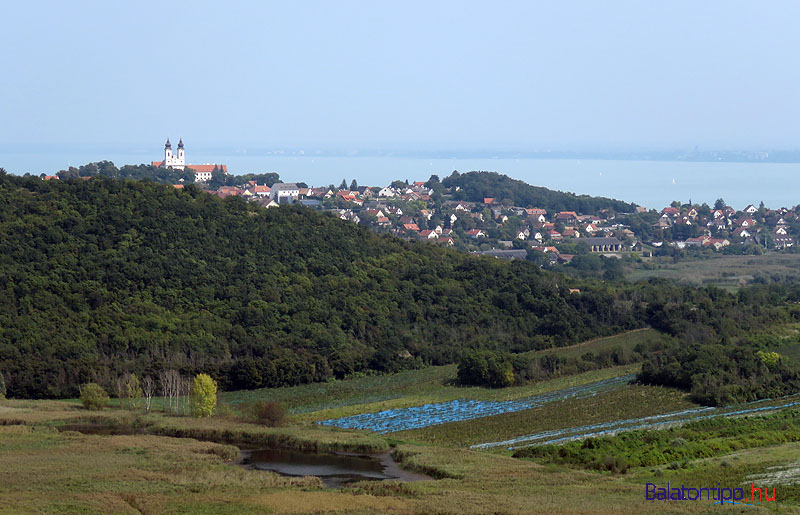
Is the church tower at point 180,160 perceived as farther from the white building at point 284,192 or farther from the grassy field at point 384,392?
the grassy field at point 384,392

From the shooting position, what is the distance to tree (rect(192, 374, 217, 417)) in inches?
1385

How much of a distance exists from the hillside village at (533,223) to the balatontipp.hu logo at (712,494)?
6924cm

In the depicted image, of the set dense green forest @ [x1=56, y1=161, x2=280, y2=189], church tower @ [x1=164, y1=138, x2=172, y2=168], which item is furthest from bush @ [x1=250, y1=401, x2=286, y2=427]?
church tower @ [x1=164, y1=138, x2=172, y2=168]

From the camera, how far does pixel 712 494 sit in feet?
76.1

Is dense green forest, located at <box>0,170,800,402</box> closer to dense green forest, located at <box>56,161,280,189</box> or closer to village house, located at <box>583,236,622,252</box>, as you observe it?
village house, located at <box>583,236,622,252</box>

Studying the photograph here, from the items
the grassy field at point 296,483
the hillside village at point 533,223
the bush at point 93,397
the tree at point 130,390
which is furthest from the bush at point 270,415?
the hillside village at point 533,223

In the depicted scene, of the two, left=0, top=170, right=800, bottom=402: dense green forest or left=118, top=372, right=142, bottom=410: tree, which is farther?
left=0, top=170, right=800, bottom=402: dense green forest

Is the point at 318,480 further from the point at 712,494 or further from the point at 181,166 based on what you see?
the point at 181,166

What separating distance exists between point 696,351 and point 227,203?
104 ft

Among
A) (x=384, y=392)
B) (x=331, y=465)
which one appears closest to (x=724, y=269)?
(x=384, y=392)

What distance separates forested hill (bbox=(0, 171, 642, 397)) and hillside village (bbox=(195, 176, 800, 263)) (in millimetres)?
35044

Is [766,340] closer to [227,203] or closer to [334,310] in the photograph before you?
[334,310]

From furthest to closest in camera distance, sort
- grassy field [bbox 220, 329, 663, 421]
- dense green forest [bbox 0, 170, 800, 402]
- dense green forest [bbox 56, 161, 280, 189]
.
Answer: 1. dense green forest [bbox 56, 161, 280, 189]
2. dense green forest [bbox 0, 170, 800, 402]
3. grassy field [bbox 220, 329, 663, 421]

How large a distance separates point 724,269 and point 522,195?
1812 inches
